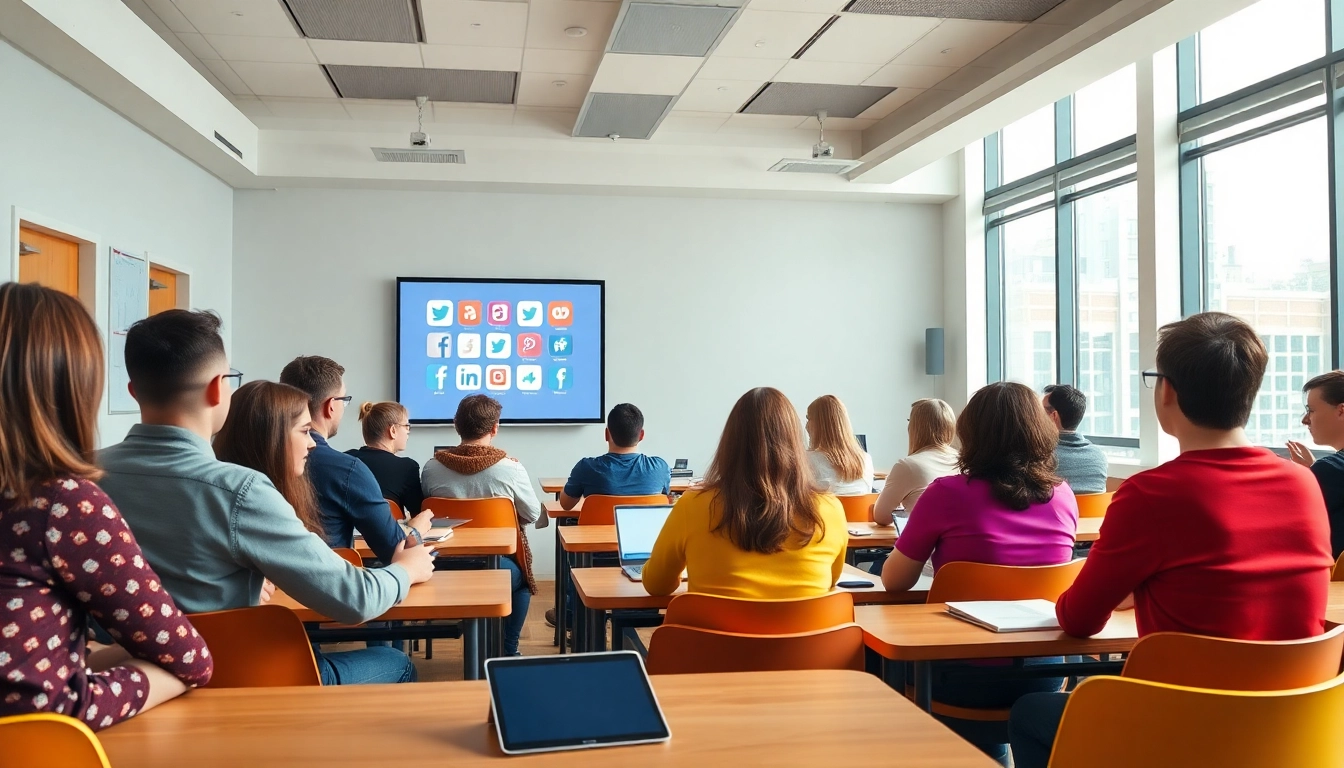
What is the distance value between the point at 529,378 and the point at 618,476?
9.70 ft

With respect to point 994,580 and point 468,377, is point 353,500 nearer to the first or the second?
point 994,580

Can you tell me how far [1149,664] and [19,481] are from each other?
5.31 feet

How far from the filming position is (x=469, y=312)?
24.5 feet

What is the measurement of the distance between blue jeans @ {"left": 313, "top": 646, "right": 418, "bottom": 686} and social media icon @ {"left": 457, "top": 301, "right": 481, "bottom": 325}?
5041mm

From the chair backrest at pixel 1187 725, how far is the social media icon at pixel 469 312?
6427 millimetres

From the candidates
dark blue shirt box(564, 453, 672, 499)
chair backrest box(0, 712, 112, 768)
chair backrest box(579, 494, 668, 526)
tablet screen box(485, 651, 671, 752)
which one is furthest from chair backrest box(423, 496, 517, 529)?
chair backrest box(0, 712, 112, 768)

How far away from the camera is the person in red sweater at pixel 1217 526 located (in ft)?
5.88

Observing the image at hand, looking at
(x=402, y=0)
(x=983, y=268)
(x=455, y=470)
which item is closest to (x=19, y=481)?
(x=455, y=470)

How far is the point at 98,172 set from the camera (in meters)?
5.10

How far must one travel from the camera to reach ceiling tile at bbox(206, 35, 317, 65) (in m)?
5.62

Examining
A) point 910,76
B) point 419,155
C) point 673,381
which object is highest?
point 910,76

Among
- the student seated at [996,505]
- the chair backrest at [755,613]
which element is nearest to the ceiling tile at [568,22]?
the student seated at [996,505]

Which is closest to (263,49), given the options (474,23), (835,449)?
(474,23)

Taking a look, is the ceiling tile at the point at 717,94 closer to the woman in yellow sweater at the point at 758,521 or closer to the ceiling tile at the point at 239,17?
the ceiling tile at the point at 239,17
